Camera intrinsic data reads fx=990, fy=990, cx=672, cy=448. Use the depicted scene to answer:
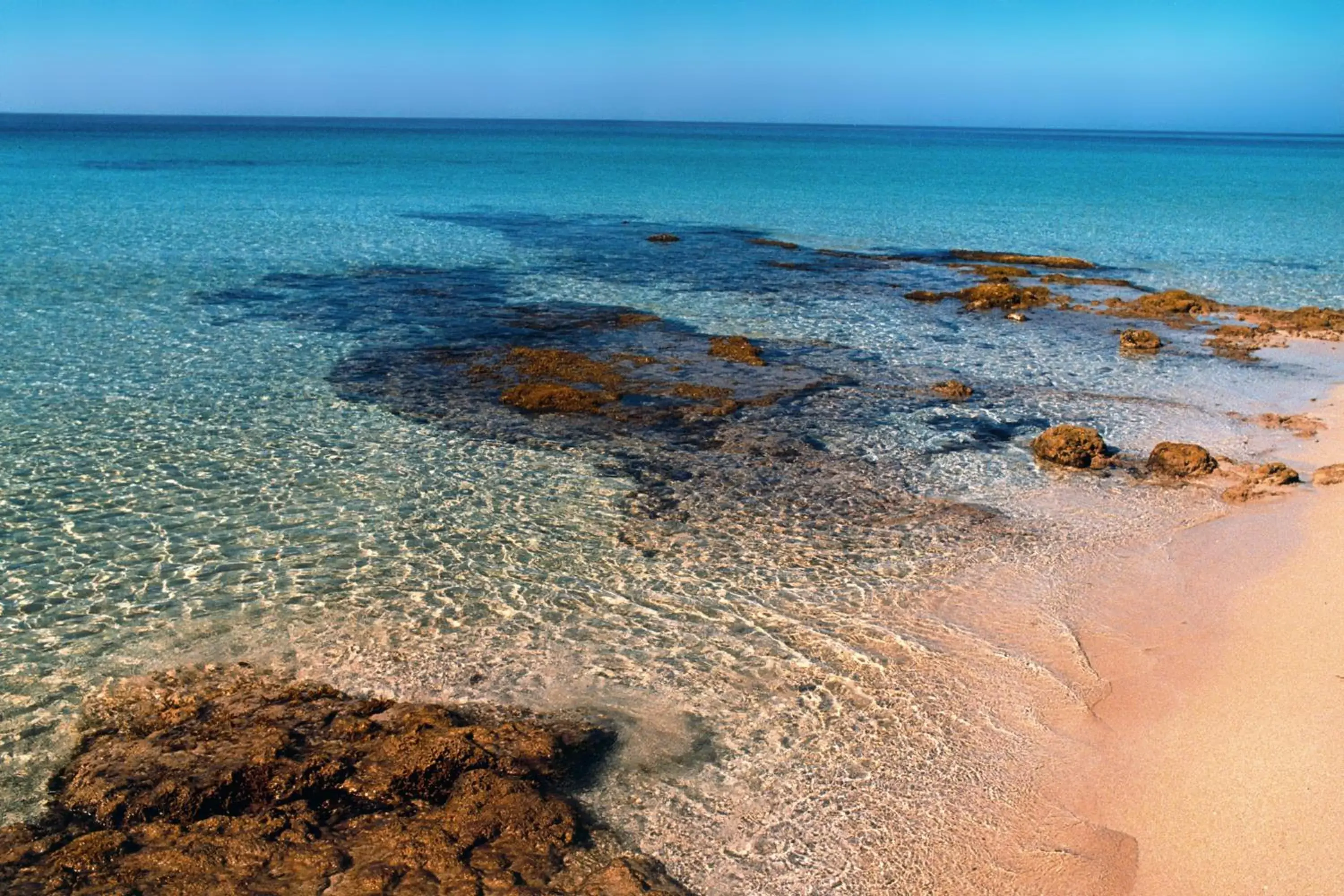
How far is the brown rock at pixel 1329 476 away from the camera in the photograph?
1221 cm

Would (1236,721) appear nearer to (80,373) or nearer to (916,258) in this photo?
(80,373)

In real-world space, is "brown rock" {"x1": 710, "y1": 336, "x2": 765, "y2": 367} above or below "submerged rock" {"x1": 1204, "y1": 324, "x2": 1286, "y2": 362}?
above

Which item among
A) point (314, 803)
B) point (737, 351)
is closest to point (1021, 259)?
point (737, 351)

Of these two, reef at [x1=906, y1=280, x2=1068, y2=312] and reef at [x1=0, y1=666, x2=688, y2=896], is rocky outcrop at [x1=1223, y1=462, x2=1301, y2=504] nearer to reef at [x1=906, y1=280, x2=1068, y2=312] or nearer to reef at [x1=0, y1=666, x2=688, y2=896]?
reef at [x1=0, y1=666, x2=688, y2=896]

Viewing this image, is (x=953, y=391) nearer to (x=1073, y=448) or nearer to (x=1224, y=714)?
(x=1073, y=448)

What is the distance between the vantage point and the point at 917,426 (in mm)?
14234

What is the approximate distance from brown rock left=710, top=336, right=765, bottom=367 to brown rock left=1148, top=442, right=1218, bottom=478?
671 cm

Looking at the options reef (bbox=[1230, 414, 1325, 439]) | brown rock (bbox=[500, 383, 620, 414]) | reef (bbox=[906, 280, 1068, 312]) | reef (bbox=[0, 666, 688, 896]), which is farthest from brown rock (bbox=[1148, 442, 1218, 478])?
reef (bbox=[906, 280, 1068, 312])

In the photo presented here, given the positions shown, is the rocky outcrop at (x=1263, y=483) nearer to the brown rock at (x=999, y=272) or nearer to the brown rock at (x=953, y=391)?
the brown rock at (x=953, y=391)

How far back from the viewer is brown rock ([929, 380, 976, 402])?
15797 mm

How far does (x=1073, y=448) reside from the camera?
12766 millimetres

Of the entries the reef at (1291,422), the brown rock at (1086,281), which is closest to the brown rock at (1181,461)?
the reef at (1291,422)

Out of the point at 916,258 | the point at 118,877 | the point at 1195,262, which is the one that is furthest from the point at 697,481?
the point at 1195,262

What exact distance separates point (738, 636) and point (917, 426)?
676cm
